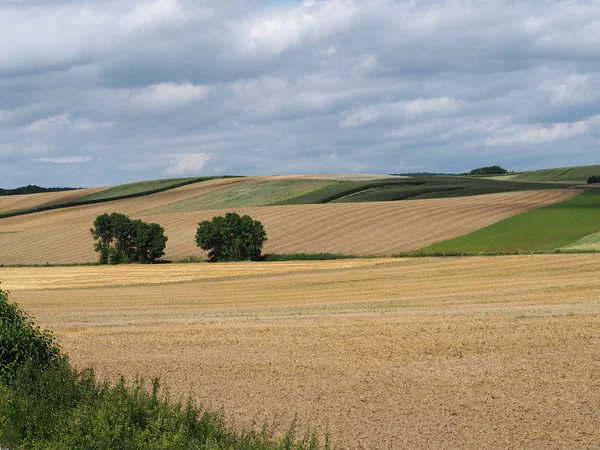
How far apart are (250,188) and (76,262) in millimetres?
54896

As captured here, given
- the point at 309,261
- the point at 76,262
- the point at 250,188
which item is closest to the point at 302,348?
the point at 309,261

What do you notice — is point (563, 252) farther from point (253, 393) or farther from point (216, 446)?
point (216, 446)

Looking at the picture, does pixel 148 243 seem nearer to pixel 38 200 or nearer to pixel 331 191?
pixel 331 191

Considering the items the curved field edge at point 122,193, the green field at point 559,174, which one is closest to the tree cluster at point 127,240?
the curved field edge at point 122,193

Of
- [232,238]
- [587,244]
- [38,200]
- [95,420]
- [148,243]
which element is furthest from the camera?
[38,200]

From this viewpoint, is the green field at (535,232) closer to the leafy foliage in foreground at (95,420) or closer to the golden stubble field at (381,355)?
the golden stubble field at (381,355)

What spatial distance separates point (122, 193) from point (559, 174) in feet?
279

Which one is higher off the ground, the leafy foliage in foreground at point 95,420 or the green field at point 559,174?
the green field at point 559,174

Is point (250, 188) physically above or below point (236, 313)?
above

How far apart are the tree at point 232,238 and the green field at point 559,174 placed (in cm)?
8763

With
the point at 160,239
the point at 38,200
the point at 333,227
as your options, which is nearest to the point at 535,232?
the point at 333,227

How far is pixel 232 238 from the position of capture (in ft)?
268

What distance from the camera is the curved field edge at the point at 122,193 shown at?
454 feet

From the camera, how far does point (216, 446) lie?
39.4 feet
